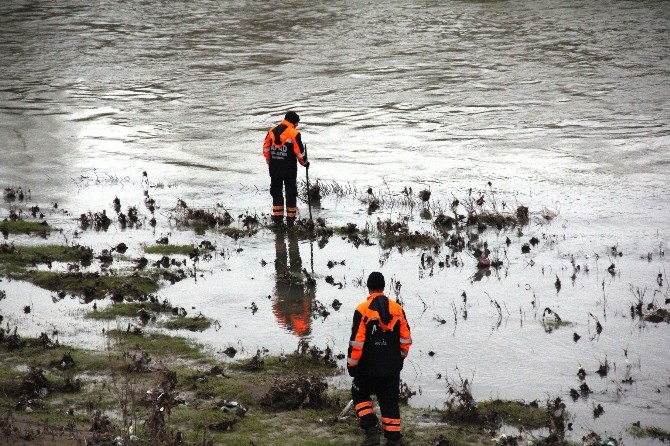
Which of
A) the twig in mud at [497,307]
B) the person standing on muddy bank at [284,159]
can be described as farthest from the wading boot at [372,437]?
the person standing on muddy bank at [284,159]

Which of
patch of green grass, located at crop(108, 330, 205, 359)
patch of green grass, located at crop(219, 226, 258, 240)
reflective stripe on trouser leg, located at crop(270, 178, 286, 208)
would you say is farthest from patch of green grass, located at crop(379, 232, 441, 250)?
patch of green grass, located at crop(108, 330, 205, 359)

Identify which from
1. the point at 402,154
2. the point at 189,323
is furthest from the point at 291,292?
the point at 402,154

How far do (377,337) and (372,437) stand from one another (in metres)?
1.00

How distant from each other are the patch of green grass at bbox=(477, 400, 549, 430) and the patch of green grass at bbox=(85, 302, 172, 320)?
194 inches

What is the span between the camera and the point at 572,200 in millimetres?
19172

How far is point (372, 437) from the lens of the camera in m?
9.11

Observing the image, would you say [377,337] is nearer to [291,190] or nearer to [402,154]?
[291,190]

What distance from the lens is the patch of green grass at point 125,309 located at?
1252cm

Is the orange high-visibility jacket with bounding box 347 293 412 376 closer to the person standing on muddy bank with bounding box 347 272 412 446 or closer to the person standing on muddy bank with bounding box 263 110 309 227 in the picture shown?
the person standing on muddy bank with bounding box 347 272 412 446

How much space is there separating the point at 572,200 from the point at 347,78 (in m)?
16.8

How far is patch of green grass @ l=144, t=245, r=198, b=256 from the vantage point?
15477 millimetres

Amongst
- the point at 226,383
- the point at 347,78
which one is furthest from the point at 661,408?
the point at 347,78

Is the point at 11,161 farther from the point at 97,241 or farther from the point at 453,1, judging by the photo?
the point at 453,1

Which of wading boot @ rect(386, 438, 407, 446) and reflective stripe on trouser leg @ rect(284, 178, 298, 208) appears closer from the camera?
wading boot @ rect(386, 438, 407, 446)
